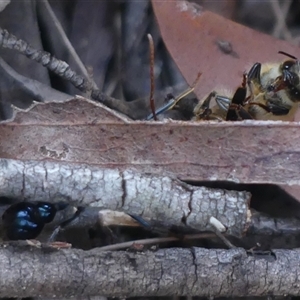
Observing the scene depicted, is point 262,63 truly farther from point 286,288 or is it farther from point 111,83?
point 286,288

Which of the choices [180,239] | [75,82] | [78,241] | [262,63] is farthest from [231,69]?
[78,241]

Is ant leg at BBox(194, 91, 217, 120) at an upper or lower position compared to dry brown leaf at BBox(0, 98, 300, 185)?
upper

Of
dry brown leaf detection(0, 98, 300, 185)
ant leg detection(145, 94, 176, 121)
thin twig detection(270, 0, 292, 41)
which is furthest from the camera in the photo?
thin twig detection(270, 0, 292, 41)

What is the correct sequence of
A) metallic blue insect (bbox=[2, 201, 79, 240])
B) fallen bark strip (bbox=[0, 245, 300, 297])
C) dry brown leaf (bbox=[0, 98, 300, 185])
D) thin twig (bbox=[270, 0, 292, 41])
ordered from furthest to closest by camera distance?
thin twig (bbox=[270, 0, 292, 41]), dry brown leaf (bbox=[0, 98, 300, 185]), metallic blue insect (bbox=[2, 201, 79, 240]), fallen bark strip (bbox=[0, 245, 300, 297])

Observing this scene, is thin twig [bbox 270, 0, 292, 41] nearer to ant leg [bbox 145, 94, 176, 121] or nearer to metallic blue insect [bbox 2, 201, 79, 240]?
ant leg [bbox 145, 94, 176, 121]

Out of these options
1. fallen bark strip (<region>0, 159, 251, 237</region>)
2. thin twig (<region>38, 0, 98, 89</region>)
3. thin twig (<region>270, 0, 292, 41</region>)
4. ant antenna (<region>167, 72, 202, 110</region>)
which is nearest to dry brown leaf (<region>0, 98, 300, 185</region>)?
fallen bark strip (<region>0, 159, 251, 237</region>)

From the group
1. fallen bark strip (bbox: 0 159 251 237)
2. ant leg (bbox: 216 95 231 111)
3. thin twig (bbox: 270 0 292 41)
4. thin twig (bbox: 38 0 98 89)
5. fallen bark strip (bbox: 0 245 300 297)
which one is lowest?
fallen bark strip (bbox: 0 245 300 297)

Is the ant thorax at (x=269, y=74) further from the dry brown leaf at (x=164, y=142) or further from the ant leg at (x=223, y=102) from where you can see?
the dry brown leaf at (x=164, y=142)
